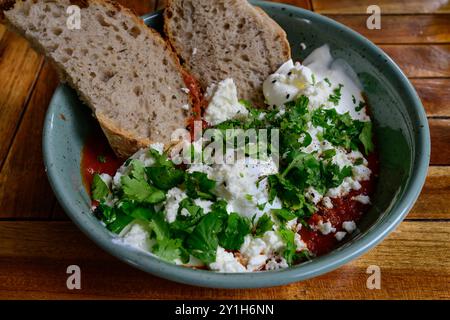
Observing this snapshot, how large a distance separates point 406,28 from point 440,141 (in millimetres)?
814

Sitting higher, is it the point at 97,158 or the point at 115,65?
the point at 115,65

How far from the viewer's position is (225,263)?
1.32 m

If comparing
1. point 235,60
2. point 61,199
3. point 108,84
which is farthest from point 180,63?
point 61,199

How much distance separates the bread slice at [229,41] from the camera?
6.36 feet

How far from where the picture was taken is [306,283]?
1.43 m

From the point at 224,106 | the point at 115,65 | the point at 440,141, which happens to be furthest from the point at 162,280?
the point at 440,141

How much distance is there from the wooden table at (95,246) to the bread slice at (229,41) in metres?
0.66

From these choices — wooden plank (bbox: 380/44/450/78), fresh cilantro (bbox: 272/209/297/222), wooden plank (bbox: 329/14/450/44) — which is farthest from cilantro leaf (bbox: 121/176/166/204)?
wooden plank (bbox: 329/14/450/44)

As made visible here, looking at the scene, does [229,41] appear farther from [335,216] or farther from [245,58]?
[335,216]

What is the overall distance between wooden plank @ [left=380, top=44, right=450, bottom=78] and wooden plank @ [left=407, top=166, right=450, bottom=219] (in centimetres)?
61

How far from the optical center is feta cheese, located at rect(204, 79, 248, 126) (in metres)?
1.79

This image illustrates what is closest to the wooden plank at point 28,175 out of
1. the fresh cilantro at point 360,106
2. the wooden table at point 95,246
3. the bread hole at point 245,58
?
the wooden table at point 95,246

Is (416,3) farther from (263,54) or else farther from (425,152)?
(425,152)

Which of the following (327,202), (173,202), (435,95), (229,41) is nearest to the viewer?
(173,202)
